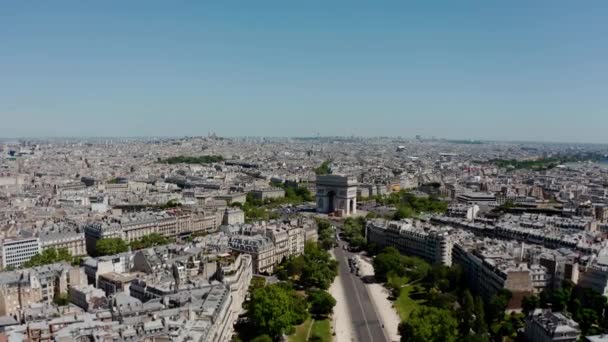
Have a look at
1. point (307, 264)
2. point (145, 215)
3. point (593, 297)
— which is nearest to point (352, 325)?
point (307, 264)

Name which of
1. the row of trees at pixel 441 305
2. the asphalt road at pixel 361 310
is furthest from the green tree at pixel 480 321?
the asphalt road at pixel 361 310

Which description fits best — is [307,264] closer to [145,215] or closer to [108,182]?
[145,215]

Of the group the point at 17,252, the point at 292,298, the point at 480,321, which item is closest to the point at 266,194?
the point at 17,252

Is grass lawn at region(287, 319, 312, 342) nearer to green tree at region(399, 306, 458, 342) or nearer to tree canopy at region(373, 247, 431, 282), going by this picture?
green tree at region(399, 306, 458, 342)

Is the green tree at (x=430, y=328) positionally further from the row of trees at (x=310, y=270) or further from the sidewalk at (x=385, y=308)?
the row of trees at (x=310, y=270)

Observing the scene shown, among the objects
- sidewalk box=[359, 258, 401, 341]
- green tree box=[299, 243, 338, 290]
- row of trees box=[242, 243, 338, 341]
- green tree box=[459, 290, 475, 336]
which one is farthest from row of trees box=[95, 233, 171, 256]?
green tree box=[459, 290, 475, 336]
